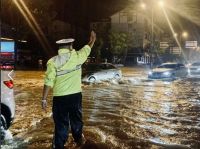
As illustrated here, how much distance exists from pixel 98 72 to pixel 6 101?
1857 cm

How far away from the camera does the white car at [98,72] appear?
25.8 metres

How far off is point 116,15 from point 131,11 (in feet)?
9.27

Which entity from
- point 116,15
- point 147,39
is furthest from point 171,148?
point 147,39

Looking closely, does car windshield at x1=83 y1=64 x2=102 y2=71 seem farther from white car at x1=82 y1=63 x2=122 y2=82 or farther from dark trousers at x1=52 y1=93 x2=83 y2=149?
dark trousers at x1=52 y1=93 x2=83 y2=149

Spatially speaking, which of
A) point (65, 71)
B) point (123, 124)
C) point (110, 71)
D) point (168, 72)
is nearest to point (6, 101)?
point (65, 71)

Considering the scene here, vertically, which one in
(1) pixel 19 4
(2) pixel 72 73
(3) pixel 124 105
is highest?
(1) pixel 19 4

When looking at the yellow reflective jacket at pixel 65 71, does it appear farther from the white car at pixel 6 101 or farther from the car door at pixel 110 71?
the car door at pixel 110 71

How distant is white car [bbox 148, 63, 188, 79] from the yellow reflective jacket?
23992mm

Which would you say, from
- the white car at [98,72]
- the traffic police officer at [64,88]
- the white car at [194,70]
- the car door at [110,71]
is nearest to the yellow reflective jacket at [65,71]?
the traffic police officer at [64,88]

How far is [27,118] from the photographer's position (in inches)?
456

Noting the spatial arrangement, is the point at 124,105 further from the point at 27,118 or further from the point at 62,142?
the point at 62,142

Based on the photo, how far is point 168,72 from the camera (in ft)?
103

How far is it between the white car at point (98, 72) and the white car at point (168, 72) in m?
3.41

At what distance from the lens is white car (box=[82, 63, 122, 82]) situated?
84.5 feet
